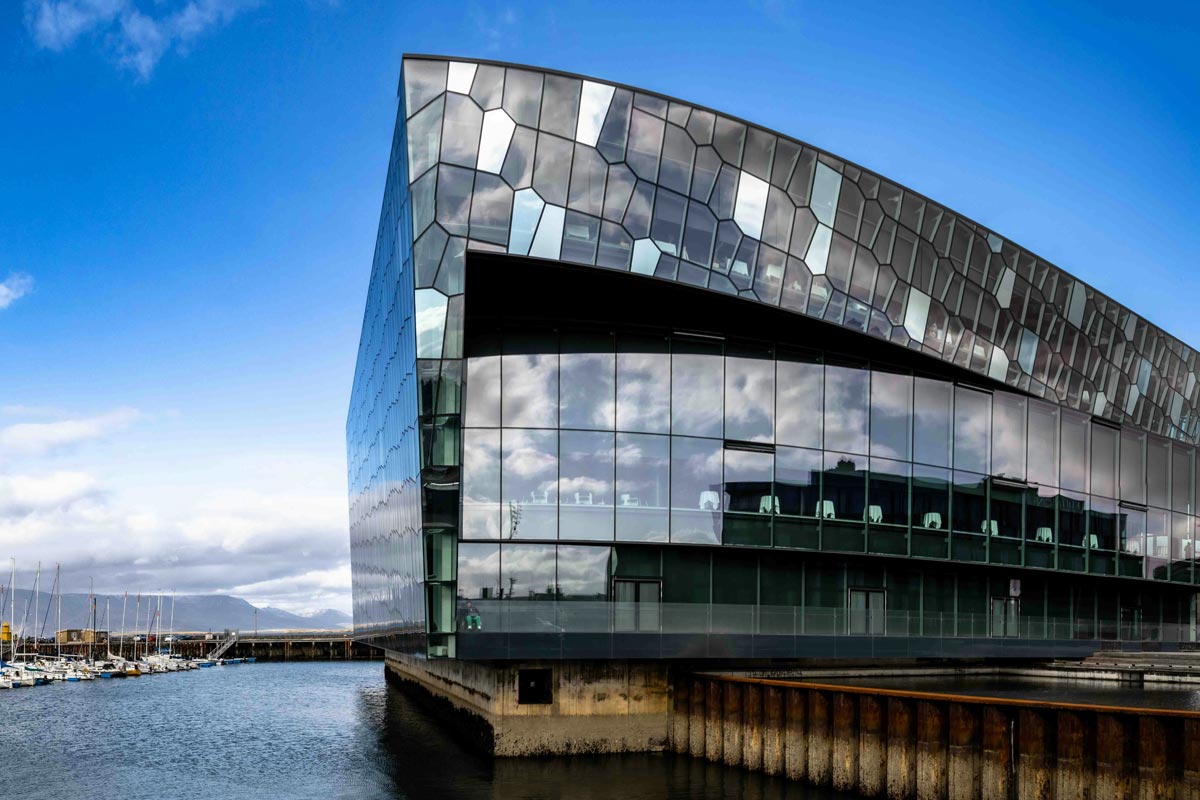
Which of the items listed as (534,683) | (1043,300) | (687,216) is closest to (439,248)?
(687,216)

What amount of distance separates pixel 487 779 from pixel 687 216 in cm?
1784

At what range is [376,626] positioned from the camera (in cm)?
5928

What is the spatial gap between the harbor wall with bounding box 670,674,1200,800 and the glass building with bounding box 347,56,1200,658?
164 inches

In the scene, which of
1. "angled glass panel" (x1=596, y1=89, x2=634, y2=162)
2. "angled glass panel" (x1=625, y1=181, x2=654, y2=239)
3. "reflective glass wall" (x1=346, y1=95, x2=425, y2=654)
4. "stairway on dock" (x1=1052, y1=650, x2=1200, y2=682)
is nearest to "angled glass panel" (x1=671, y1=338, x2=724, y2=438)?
"angled glass panel" (x1=625, y1=181, x2=654, y2=239)

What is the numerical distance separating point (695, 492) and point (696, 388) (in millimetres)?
3472

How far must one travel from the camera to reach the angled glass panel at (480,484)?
34.6 meters

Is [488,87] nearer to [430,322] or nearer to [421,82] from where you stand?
[421,82]

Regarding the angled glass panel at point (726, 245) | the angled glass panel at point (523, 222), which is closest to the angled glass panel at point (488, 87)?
the angled glass panel at point (523, 222)

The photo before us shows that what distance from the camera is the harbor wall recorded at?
21312mm

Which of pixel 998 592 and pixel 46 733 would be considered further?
pixel 46 733

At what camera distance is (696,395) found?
36.9 meters

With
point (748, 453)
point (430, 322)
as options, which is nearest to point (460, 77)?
point (430, 322)

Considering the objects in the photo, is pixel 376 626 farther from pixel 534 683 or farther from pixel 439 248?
pixel 439 248

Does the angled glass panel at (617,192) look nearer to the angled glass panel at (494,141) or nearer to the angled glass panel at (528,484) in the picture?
the angled glass panel at (494,141)
